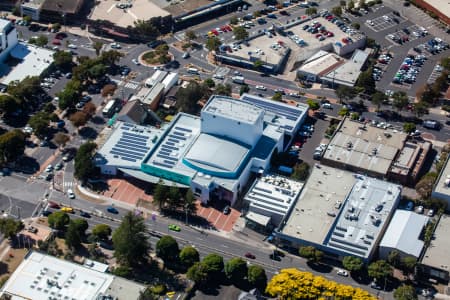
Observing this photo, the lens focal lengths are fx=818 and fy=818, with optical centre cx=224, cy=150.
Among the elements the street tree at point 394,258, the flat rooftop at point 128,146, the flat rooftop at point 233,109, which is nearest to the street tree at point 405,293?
the street tree at point 394,258

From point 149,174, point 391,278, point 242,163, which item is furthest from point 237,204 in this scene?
point 391,278

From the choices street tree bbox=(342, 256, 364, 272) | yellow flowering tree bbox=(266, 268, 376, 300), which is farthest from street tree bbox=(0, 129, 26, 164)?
street tree bbox=(342, 256, 364, 272)

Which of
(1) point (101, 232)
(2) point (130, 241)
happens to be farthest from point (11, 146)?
(2) point (130, 241)

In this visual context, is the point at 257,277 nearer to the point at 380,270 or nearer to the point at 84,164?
the point at 380,270

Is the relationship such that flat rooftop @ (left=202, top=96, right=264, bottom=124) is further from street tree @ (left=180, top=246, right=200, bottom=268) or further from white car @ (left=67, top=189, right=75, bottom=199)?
street tree @ (left=180, top=246, right=200, bottom=268)

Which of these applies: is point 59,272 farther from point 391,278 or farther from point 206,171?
point 391,278

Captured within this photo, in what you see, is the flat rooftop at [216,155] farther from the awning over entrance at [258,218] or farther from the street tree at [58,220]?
the street tree at [58,220]
